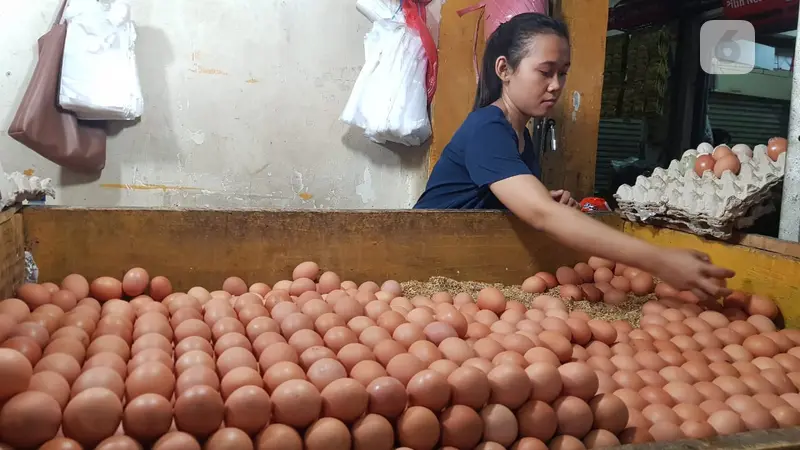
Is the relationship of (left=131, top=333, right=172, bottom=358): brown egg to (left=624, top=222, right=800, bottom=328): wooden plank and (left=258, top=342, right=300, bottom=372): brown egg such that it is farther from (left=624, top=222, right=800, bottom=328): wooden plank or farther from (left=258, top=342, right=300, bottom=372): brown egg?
(left=624, top=222, right=800, bottom=328): wooden plank

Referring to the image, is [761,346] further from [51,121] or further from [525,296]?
[51,121]

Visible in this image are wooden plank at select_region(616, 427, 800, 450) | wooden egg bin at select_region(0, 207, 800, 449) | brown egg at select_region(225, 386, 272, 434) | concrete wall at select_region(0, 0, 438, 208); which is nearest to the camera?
wooden plank at select_region(616, 427, 800, 450)

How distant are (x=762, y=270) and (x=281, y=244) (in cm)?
A: 164

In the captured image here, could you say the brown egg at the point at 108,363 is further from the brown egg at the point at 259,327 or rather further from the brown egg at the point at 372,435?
the brown egg at the point at 372,435

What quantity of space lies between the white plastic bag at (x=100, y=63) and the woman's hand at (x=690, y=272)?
3.00 metres

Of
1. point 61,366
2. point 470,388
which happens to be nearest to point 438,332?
point 470,388

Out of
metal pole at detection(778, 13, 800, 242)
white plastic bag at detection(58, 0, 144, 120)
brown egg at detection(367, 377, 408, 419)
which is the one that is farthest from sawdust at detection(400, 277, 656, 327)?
white plastic bag at detection(58, 0, 144, 120)

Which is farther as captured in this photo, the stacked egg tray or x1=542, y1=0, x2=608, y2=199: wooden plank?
x1=542, y1=0, x2=608, y2=199: wooden plank

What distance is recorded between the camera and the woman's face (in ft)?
7.74

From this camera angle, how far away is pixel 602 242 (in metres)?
1.95

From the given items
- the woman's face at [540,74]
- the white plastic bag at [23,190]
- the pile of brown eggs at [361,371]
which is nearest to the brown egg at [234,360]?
the pile of brown eggs at [361,371]

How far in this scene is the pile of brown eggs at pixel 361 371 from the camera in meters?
1.06

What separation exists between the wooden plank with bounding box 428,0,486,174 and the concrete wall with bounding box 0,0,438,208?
17.8 inches

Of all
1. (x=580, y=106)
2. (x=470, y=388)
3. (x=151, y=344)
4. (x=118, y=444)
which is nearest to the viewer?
(x=118, y=444)
